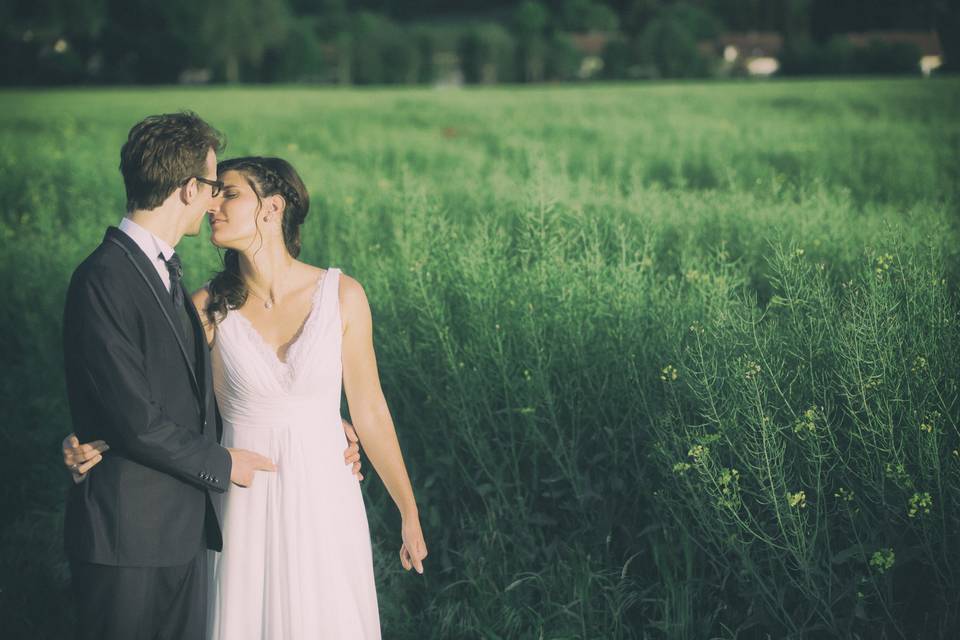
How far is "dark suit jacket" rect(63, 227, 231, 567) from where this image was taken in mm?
2221

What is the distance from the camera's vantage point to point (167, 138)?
233 centimetres

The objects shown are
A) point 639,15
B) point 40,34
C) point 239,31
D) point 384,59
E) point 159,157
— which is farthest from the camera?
point 639,15

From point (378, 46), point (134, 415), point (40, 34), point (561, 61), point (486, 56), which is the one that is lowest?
point (134, 415)

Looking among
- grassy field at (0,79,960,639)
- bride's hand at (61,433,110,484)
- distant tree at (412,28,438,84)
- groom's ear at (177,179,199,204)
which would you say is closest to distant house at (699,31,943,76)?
distant tree at (412,28,438,84)

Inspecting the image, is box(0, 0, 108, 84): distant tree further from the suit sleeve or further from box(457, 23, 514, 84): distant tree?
the suit sleeve

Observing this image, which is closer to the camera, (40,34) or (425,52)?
(40,34)

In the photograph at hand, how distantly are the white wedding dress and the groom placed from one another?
138mm

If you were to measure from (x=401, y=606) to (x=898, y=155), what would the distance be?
8621 mm

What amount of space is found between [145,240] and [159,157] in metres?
0.21

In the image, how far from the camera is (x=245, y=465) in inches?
98.4

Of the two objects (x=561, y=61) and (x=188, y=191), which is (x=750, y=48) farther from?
(x=188, y=191)

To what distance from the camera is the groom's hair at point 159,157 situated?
2.33 metres

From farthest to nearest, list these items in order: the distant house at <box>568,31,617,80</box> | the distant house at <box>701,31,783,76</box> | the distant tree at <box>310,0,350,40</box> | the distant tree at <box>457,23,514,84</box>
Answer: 1. the distant tree at <box>310,0,350,40</box>
2. the distant house at <box>568,31,617,80</box>
3. the distant house at <box>701,31,783,76</box>
4. the distant tree at <box>457,23,514,84</box>

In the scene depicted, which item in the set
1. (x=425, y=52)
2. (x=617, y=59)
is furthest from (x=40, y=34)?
(x=617, y=59)
